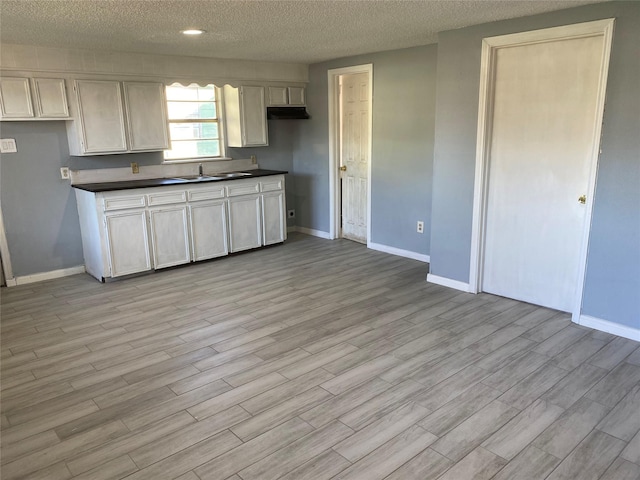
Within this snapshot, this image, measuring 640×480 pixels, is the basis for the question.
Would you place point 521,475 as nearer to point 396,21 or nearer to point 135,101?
point 396,21

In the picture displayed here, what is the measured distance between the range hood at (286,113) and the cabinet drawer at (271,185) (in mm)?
835

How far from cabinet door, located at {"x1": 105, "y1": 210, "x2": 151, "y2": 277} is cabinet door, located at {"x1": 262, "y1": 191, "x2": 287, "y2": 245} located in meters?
1.49

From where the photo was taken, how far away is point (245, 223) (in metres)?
5.68

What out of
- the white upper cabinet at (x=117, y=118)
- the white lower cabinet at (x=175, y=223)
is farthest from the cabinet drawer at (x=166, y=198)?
the white upper cabinet at (x=117, y=118)

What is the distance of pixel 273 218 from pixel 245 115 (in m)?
1.32

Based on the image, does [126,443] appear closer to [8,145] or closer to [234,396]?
[234,396]

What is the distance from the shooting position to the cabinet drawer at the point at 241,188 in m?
5.49

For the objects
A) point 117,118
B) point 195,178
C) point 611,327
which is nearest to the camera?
point 611,327

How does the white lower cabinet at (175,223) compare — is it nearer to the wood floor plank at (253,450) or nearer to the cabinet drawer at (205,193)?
the cabinet drawer at (205,193)

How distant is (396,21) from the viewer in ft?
12.0

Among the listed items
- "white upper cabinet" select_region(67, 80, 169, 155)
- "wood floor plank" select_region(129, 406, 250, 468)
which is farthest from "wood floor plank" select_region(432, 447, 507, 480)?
"white upper cabinet" select_region(67, 80, 169, 155)

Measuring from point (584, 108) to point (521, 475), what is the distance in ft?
8.76

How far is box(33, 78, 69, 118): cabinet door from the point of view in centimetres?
438

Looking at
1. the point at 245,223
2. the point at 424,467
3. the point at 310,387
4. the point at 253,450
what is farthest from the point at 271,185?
the point at 424,467
